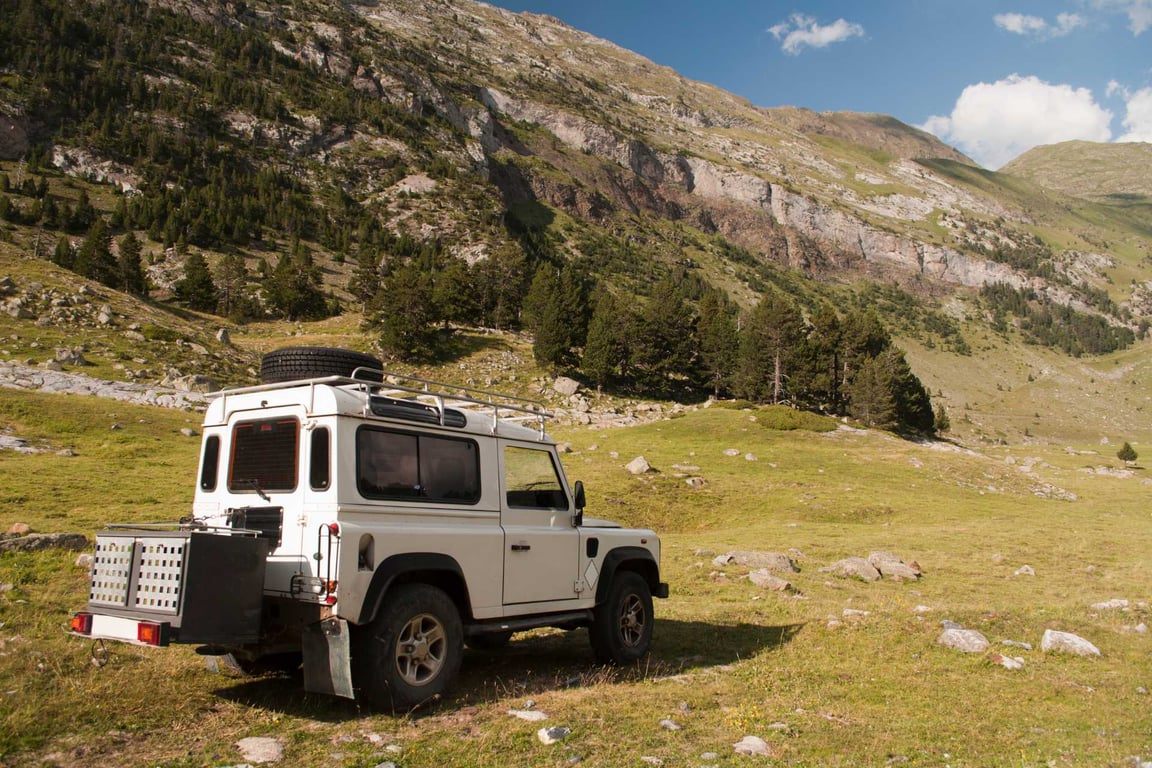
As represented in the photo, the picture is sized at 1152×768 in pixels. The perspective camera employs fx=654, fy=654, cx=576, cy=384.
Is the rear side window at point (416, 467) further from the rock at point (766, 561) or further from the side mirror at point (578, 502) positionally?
the rock at point (766, 561)

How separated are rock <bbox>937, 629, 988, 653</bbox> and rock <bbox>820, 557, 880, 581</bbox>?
7.02 meters

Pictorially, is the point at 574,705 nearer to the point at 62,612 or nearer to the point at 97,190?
the point at 62,612

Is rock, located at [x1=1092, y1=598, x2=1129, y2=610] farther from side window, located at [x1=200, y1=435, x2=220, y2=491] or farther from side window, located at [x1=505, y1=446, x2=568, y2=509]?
side window, located at [x1=200, y1=435, x2=220, y2=491]

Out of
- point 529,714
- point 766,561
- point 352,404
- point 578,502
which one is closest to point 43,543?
point 352,404

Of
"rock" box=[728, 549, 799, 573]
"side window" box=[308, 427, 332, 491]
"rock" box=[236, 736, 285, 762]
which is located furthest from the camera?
"rock" box=[728, 549, 799, 573]

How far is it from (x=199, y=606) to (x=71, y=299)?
43421mm

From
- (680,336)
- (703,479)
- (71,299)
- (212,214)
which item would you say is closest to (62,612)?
(703,479)

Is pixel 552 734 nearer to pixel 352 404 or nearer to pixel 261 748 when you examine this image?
pixel 261 748

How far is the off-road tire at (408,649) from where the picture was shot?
251 inches

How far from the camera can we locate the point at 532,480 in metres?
8.77

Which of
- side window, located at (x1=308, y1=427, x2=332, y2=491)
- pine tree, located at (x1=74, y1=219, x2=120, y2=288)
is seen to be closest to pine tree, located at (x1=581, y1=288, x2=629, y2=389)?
pine tree, located at (x1=74, y1=219, x2=120, y2=288)

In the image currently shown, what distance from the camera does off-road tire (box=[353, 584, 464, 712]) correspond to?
638 centimetres

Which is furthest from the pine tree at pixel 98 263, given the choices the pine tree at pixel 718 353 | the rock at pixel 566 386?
the pine tree at pixel 718 353

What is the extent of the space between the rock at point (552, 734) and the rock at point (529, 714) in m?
0.38
